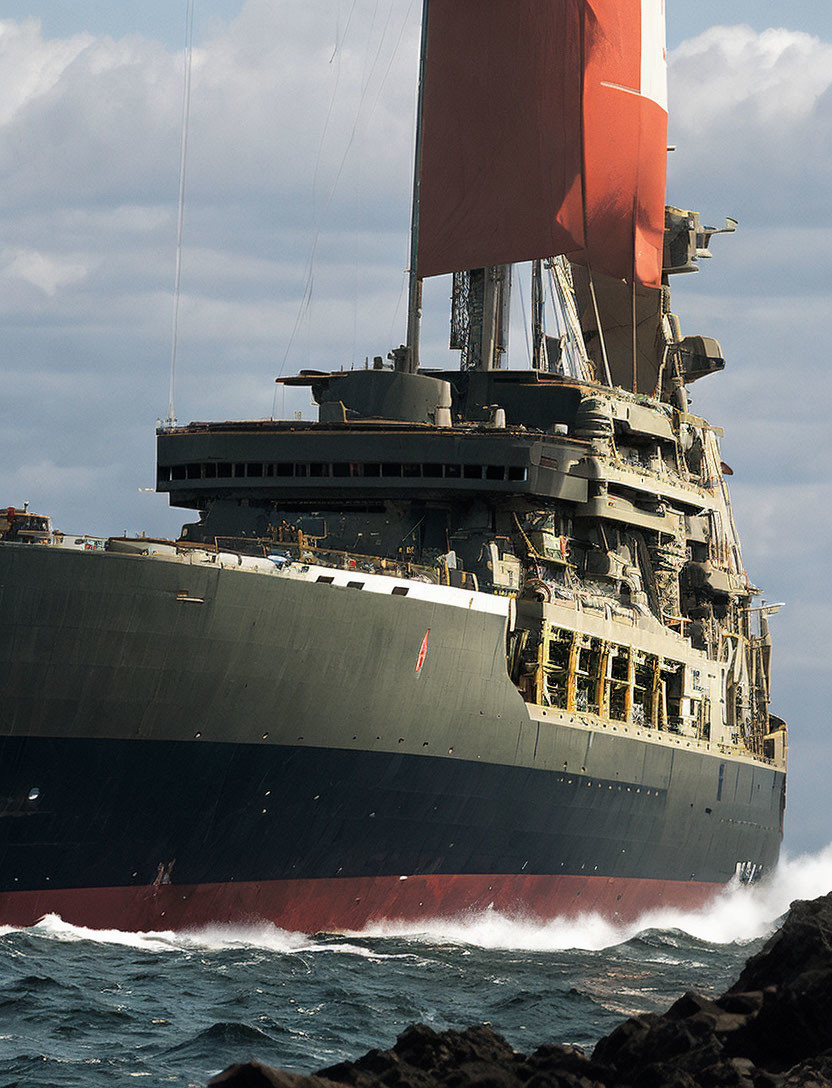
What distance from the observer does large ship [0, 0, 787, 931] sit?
92.8 ft

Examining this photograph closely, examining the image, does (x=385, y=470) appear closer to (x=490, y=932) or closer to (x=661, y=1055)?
(x=490, y=932)

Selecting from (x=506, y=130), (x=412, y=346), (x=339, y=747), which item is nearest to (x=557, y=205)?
(x=506, y=130)

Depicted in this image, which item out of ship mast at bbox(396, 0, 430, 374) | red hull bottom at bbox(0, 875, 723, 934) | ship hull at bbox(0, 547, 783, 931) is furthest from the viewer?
ship mast at bbox(396, 0, 430, 374)

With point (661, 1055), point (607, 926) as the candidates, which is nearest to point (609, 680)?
point (607, 926)

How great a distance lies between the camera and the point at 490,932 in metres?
34.8

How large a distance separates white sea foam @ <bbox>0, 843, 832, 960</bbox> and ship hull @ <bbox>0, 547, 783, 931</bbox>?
272mm

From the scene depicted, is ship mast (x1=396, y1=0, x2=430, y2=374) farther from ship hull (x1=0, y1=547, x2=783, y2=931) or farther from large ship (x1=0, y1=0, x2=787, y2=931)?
ship hull (x1=0, y1=547, x2=783, y2=931)

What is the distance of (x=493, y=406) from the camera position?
135 ft

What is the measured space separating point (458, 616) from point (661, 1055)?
17.1 metres

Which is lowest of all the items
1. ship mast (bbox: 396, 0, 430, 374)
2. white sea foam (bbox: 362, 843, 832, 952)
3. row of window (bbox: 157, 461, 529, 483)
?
white sea foam (bbox: 362, 843, 832, 952)

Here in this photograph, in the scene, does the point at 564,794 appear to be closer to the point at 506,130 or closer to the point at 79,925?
the point at 79,925

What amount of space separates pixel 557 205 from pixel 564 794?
1731cm

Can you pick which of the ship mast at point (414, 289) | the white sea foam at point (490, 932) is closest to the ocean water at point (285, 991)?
the white sea foam at point (490, 932)

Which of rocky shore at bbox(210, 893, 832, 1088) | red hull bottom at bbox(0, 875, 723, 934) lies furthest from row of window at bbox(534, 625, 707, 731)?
rocky shore at bbox(210, 893, 832, 1088)
